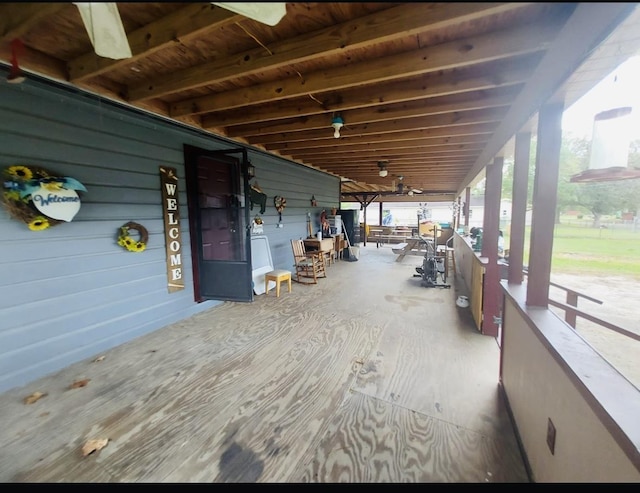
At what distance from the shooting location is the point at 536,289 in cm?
179

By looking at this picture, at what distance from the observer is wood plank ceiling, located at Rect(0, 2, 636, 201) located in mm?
1628

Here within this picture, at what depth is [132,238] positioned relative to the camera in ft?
9.71

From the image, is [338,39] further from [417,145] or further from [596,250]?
[417,145]

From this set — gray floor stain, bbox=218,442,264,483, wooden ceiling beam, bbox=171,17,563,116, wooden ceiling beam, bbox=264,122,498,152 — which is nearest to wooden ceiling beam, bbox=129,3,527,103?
wooden ceiling beam, bbox=171,17,563,116

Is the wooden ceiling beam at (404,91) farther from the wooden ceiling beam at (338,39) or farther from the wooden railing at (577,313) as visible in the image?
the wooden railing at (577,313)

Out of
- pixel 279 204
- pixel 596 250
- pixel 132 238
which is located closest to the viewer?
pixel 596 250

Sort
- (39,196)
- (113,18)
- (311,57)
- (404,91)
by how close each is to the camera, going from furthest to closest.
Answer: (404,91) → (39,196) → (311,57) → (113,18)

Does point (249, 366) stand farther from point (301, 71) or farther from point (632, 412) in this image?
point (301, 71)

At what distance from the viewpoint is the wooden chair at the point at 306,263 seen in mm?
5789

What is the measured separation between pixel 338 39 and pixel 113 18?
4.08 ft

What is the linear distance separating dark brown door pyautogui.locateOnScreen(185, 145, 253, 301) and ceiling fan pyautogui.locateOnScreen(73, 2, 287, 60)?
2.09m

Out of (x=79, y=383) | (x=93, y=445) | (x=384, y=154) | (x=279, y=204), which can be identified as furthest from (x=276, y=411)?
(x=384, y=154)

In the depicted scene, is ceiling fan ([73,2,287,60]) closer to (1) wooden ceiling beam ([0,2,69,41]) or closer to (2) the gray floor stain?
(1) wooden ceiling beam ([0,2,69,41])

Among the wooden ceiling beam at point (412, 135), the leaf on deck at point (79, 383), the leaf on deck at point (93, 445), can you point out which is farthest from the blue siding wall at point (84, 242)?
the wooden ceiling beam at point (412, 135)
